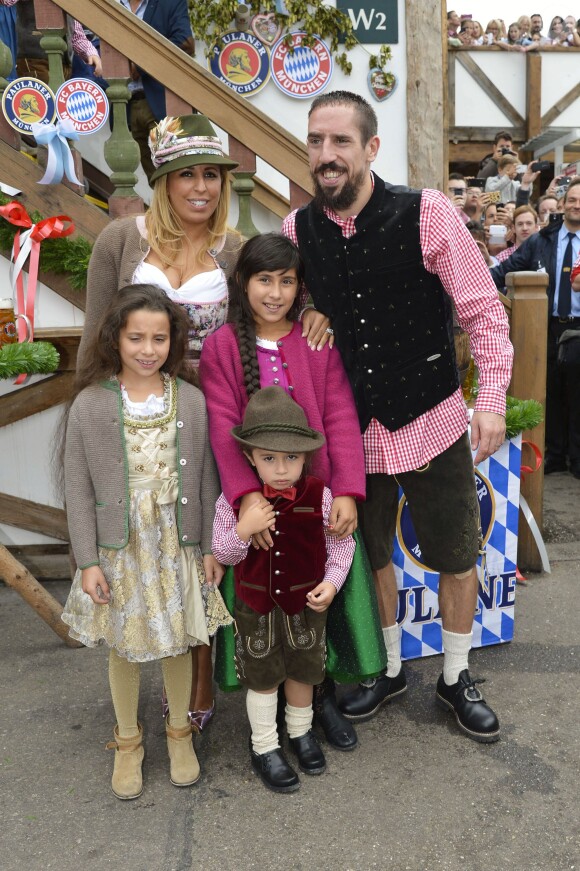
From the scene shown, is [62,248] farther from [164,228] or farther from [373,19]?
[373,19]

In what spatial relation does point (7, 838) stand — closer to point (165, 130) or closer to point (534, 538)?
point (165, 130)

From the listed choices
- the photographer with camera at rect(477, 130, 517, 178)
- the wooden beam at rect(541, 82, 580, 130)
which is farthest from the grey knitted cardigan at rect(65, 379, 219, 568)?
the wooden beam at rect(541, 82, 580, 130)

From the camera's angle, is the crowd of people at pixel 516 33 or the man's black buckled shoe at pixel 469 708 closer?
the man's black buckled shoe at pixel 469 708

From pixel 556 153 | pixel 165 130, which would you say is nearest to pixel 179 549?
pixel 165 130

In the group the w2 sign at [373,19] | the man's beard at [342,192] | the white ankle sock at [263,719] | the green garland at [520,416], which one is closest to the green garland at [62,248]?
the man's beard at [342,192]

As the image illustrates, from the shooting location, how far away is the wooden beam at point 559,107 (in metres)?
12.5

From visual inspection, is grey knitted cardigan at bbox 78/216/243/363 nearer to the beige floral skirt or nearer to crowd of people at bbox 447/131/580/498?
the beige floral skirt

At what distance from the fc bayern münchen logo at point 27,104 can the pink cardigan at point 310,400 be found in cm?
176

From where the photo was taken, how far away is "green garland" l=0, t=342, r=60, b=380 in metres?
2.91

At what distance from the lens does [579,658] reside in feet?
10.6

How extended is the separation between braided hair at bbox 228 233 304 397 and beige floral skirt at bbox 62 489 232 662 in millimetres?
488

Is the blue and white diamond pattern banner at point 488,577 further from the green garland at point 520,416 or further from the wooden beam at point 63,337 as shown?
the wooden beam at point 63,337

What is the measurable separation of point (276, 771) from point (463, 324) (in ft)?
4.95

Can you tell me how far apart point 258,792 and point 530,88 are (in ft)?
40.8
